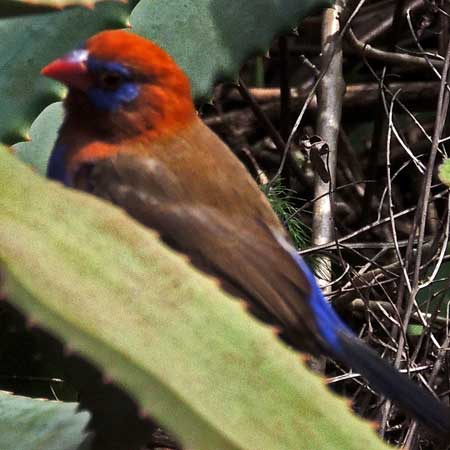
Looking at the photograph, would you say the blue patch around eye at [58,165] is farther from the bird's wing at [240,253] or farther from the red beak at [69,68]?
the red beak at [69,68]

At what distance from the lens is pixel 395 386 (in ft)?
4.06

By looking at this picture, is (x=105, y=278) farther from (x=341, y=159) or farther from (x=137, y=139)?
(x=341, y=159)

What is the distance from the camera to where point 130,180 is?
1592 mm

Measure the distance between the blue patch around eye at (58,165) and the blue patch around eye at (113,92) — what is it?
96 millimetres

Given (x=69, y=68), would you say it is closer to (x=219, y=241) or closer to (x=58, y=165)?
(x=58, y=165)

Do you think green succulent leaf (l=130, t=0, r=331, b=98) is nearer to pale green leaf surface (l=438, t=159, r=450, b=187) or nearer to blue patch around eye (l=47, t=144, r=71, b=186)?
blue patch around eye (l=47, t=144, r=71, b=186)

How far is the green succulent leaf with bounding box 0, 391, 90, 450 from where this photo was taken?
4.47ft

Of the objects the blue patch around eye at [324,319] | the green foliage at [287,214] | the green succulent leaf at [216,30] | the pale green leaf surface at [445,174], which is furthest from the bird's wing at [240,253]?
the green foliage at [287,214]

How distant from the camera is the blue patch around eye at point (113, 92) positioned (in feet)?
5.09


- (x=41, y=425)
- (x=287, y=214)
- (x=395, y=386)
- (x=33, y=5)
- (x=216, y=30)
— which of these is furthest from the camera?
(x=287, y=214)

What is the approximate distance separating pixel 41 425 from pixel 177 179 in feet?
1.52

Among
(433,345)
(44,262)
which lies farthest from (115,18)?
(433,345)

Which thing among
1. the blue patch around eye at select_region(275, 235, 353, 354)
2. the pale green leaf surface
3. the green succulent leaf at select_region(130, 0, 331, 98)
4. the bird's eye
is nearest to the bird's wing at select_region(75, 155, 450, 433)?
the blue patch around eye at select_region(275, 235, 353, 354)

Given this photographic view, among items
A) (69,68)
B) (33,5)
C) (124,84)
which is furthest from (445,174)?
(33,5)
